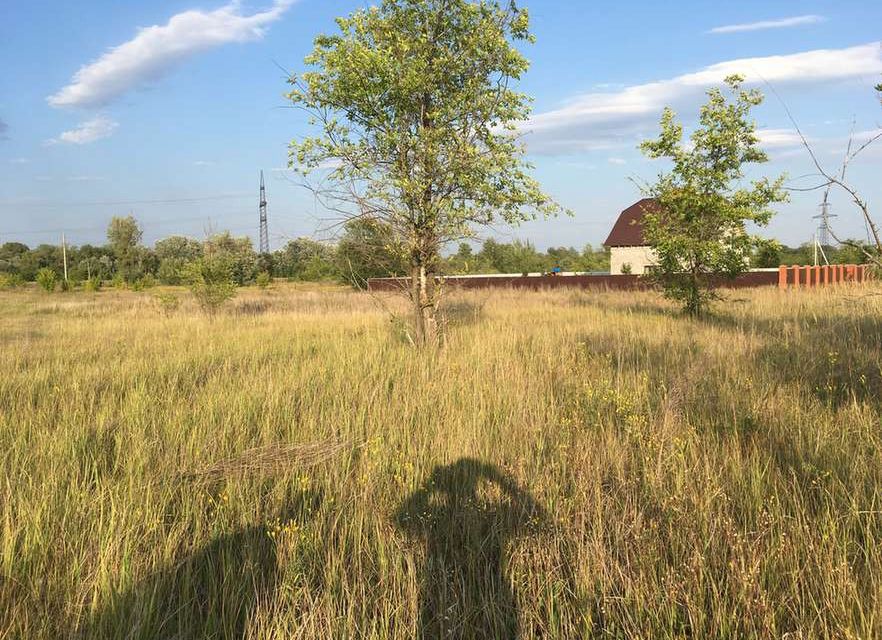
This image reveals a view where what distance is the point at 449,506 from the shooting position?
2.85 meters

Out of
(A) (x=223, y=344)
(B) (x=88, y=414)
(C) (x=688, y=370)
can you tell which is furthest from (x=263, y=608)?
(A) (x=223, y=344)

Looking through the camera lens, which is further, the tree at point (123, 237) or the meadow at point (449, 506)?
the tree at point (123, 237)

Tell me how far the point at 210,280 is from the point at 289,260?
28.0 ft

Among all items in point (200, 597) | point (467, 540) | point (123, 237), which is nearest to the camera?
point (200, 597)

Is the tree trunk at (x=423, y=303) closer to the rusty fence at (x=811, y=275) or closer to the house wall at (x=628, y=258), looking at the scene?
the rusty fence at (x=811, y=275)

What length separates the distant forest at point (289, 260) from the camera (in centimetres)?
783

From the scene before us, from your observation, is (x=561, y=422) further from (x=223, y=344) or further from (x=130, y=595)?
(x=223, y=344)

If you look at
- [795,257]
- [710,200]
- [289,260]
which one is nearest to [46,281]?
[289,260]

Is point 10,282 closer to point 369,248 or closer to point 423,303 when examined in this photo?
point 369,248

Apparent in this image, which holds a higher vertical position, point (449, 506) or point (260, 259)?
point (260, 259)

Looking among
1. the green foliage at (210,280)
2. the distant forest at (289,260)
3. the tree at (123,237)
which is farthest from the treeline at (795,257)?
the tree at (123,237)

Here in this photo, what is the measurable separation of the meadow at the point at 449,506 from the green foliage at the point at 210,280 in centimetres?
1139

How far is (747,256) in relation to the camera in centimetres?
1088

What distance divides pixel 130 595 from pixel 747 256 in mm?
12135
